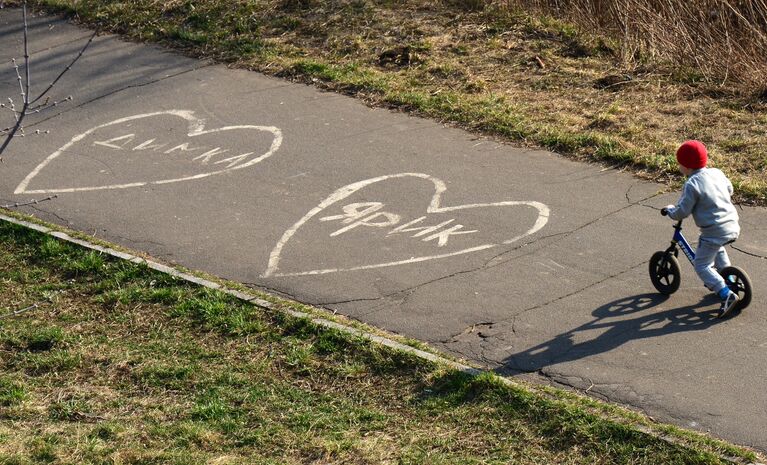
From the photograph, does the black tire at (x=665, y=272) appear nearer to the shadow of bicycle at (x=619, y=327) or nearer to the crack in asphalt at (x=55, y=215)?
the shadow of bicycle at (x=619, y=327)

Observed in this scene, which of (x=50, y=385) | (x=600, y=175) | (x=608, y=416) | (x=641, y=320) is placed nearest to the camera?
(x=608, y=416)

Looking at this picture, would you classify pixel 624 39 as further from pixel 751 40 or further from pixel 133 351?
pixel 133 351

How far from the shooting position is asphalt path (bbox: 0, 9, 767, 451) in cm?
727

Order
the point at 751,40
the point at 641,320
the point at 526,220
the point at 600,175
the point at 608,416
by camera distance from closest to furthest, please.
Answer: the point at 608,416 < the point at 641,320 < the point at 526,220 < the point at 600,175 < the point at 751,40

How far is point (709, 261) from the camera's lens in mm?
7566

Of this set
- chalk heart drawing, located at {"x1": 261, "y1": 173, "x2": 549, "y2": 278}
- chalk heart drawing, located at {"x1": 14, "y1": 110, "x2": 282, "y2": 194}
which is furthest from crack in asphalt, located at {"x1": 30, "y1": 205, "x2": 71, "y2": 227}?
chalk heart drawing, located at {"x1": 261, "y1": 173, "x2": 549, "y2": 278}

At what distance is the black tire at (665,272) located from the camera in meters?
7.88

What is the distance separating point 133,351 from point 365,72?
6.58 m

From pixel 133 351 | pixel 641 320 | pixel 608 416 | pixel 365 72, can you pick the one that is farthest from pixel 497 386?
pixel 365 72

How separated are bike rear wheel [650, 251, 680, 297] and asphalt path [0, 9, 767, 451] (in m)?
0.11

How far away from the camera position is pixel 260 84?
44.1 ft

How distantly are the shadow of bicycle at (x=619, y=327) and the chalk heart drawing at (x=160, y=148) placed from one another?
15.4 ft

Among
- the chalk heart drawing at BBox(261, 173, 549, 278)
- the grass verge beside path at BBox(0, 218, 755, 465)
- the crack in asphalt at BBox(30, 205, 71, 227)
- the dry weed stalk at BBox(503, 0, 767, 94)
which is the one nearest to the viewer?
the grass verge beside path at BBox(0, 218, 755, 465)

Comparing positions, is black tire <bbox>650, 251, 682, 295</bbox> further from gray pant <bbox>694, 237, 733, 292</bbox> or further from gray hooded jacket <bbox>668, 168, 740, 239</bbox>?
gray hooded jacket <bbox>668, 168, 740, 239</bbox>
